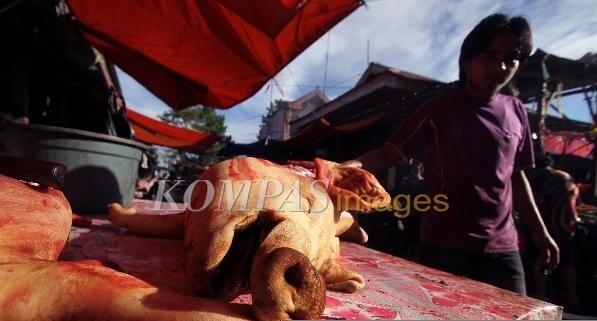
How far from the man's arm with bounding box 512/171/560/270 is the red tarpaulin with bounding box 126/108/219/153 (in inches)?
429

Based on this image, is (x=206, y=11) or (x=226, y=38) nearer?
(x=206, y=11)

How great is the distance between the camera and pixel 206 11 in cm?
358

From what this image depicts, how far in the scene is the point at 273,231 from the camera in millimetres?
899

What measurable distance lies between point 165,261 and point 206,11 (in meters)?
Result: 3.07

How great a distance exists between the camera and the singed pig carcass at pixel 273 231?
75 centimetres

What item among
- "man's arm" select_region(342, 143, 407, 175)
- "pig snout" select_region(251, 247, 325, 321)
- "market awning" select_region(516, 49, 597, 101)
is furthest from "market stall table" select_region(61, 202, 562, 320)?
"market awning" select_region(516, 49, 597, 101)

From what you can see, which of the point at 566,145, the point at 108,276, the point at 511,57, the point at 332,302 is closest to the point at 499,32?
the point at 511,57

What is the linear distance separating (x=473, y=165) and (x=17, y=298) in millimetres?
2274

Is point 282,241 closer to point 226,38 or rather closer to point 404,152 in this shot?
point 404,152

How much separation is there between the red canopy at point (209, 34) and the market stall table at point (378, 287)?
7.37ft

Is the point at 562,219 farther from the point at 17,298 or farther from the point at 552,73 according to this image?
the point at 17,298

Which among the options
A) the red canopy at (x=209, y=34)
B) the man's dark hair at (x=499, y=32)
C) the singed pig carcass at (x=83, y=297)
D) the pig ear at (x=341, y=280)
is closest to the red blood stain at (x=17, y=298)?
the singed pig carcass at (x=83, y=297)

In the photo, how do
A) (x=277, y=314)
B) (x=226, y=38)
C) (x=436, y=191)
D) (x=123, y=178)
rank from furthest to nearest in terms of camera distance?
(x=226, y=38) < (x=123, y=178) < (x=436, y=191) < (x=277, y=314)

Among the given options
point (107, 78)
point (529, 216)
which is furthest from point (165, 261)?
point (107, 78)
